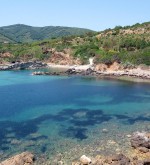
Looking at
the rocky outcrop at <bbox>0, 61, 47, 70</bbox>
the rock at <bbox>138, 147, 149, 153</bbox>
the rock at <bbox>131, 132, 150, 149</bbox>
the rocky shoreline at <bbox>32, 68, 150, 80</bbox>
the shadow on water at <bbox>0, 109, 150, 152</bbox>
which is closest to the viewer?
the rock at <bbox>138, 147, 149, 153</bbox>

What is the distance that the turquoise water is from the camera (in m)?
37.1

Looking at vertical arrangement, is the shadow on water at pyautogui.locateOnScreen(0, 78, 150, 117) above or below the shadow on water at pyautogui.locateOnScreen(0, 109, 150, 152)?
above

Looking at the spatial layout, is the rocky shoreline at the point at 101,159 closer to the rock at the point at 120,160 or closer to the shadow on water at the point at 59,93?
the rock at the point at 120,160

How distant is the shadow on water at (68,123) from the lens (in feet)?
133

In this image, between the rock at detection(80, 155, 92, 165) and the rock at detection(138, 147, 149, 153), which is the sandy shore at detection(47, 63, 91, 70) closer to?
the rock at detection(138, 147, 149, 153)

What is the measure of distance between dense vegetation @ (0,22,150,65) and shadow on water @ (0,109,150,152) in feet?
160

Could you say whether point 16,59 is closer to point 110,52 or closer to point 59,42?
→ point 59,42

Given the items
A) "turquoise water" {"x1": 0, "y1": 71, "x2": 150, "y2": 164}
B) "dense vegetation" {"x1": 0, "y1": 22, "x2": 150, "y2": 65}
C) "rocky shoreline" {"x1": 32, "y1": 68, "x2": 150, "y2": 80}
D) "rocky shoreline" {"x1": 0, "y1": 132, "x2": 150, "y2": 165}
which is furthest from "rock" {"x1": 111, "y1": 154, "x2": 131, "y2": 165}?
"dense vegetation" {"x1": 0, "y1": 22, "x2": 150, "y2": 65}

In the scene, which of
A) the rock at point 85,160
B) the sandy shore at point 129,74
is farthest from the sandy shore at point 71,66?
the rock at point 85,160

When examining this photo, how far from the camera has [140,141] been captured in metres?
36.5

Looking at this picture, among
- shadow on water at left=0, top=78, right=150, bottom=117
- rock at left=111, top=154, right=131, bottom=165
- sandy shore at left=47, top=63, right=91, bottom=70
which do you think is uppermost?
sandy shore at left=47, top=63, right=91, bottom=70

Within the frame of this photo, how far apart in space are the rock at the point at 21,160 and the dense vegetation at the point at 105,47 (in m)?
68.7

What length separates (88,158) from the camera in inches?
1299

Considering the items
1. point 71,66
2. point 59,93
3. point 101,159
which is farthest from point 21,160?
point 71,66
